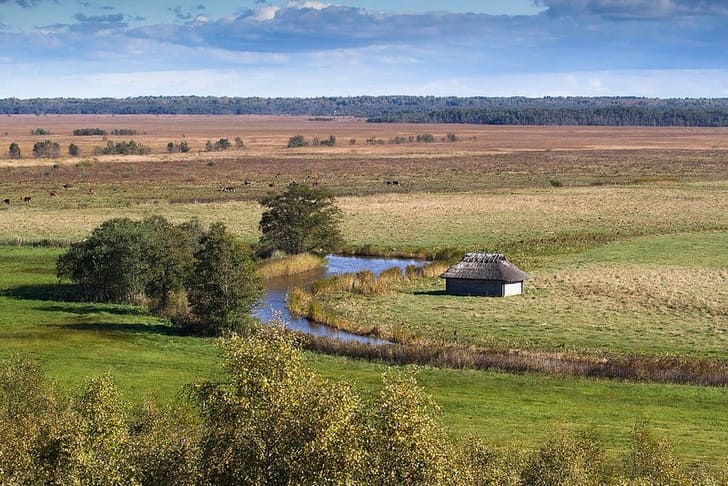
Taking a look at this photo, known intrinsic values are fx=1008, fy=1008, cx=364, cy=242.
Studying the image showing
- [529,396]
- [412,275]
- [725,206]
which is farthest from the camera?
[725,206]

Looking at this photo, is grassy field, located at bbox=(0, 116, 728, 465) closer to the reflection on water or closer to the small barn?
the small barn

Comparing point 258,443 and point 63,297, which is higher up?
point 258,443

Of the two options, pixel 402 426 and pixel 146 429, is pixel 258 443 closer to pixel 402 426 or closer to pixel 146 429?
pixel 402 426

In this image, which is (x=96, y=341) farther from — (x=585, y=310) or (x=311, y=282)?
(x=585, y=310)

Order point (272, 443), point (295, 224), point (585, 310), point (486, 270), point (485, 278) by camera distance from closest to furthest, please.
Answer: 1. point (272, 443)
2. point (585, 310)
3. point (485, 278)
4. point (486, 270)
5. point (295, 224)

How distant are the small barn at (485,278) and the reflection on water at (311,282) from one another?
9221mm

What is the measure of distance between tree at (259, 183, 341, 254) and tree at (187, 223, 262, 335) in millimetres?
21786

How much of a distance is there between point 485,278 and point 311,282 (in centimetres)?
1189

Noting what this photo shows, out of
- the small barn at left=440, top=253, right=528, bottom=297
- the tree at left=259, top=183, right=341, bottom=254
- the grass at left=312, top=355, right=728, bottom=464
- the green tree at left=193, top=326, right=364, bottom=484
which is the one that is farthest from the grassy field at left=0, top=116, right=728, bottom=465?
the green tree at left=193, top=326, right=364, bottom=484

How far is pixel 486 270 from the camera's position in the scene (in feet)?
184

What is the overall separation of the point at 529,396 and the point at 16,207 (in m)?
77.4

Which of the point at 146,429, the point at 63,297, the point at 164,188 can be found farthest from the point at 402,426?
the point at 164,188

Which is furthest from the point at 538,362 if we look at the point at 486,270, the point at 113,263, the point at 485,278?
the point at 113,263

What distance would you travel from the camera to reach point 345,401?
1777 cm
